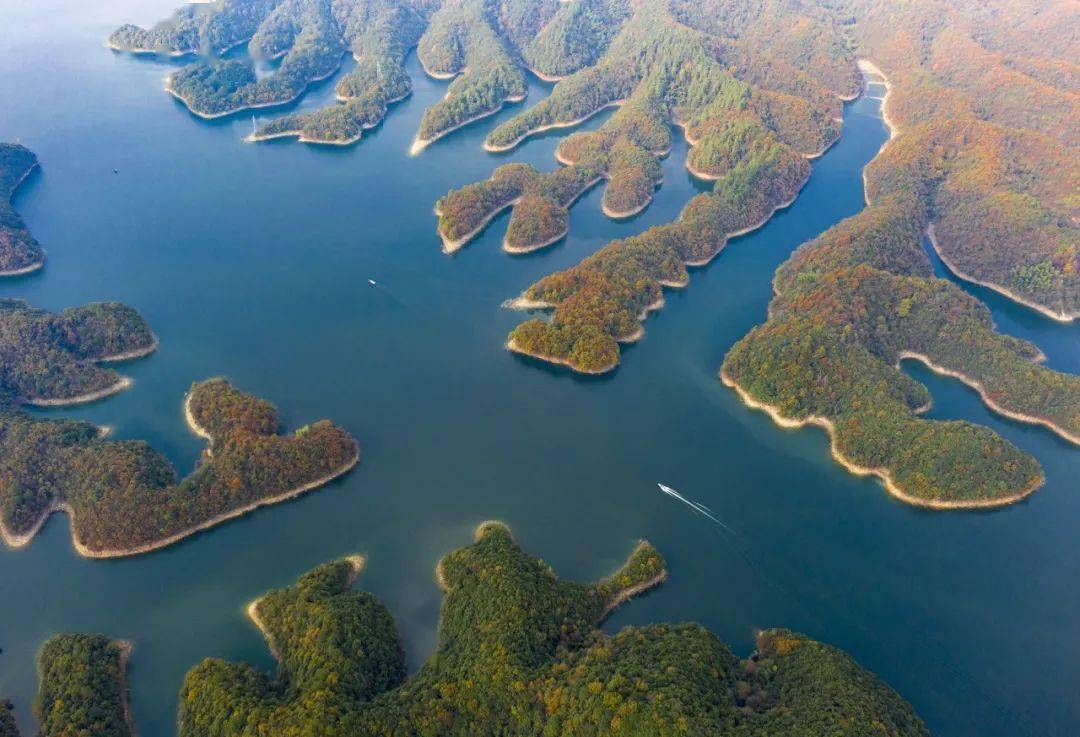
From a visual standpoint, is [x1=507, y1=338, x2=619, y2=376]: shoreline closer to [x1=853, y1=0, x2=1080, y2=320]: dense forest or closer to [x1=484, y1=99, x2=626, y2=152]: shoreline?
[x1=853, y1=0, x2=1080, y2=320]: dense forest

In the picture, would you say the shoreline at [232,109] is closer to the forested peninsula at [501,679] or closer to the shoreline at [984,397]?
the forested peninsula at [501,679]

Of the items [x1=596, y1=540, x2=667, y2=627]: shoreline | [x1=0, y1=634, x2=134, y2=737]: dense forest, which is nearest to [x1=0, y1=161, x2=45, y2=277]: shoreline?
[x1=0, y1=634, x2=134, y2=737]: dense forest

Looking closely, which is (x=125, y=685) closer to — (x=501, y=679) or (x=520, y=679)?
(x=501, y=679)

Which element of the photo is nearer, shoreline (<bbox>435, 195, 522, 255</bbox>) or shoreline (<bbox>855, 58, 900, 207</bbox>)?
shoreline (<bbox>435, 195, 522, 255</bbox>)

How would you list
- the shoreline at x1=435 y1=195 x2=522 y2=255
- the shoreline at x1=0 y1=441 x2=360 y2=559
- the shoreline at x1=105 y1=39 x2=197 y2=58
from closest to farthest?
the shoreline at x1=0 y1=441 x2=360 y2=559, the shoreline at x1=435 y1=195 x2=522 y2=255, the shoreline at x1=105 y1=39 x2=197 y2=58

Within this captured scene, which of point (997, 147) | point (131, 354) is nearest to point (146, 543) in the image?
point (131, 354)
